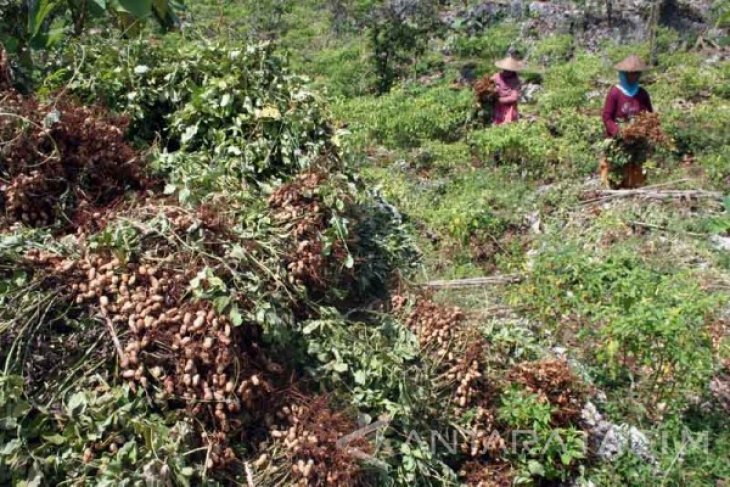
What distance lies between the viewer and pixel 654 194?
595 cm

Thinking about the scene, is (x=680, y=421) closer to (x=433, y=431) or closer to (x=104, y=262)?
(x=433, y=431)

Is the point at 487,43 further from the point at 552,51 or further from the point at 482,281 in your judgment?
the point at 482,281

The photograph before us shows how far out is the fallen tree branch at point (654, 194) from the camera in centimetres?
585

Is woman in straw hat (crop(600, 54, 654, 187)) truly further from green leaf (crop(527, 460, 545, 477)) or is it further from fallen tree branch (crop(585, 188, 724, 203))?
green leaf (crop(527, 460, 545, 477))

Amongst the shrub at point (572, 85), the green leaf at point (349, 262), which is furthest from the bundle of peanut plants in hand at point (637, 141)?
the green leaf at point (349, 262)

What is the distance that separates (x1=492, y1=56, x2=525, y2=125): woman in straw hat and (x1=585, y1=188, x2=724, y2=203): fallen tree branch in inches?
76.7

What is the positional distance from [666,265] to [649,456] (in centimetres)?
178

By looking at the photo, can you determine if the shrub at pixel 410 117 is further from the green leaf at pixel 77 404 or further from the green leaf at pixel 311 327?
the green leaf at pixel 77 404

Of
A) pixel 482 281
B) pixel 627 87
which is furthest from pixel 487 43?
pixel 482 281

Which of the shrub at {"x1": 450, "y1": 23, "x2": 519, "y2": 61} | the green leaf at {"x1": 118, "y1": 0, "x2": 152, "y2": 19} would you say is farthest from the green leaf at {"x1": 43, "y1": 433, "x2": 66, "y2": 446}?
the shrub at {"x1": 450, "y1": 23, "x2": 519, "y2": 61}

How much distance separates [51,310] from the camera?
2924 millimetres

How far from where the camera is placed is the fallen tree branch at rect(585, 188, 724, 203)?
5852 mm

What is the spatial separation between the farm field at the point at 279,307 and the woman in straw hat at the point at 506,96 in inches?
101

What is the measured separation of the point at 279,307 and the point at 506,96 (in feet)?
17.8
